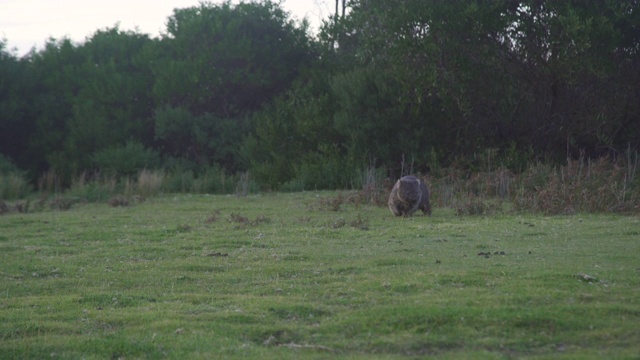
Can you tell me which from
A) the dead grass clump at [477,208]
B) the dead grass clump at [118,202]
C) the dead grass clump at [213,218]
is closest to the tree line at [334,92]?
the dead grass clump at [118,202]

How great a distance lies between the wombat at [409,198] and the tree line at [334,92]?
8169 mm

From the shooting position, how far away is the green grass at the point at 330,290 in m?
7.21

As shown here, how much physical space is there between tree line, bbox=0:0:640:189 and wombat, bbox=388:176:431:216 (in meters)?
8.17

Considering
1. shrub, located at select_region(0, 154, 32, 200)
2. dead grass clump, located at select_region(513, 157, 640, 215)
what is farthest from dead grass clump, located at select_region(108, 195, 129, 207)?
dead grass clump, located at select_region(513, 157, 640, 215)

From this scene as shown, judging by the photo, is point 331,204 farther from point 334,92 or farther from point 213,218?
point 334,92

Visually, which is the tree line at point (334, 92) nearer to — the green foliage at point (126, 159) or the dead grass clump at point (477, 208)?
the green foliage at point (126, 159)

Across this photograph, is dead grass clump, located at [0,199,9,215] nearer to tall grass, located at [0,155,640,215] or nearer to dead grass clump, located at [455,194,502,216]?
tall grass, located at [0,155,640,215]

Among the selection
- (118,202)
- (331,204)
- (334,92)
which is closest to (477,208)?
(331,204)

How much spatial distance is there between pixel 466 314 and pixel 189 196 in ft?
65.6

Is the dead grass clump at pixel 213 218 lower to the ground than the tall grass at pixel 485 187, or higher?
lower

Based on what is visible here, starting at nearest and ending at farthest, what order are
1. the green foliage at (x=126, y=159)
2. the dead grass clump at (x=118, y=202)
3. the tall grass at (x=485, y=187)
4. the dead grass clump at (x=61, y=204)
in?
the tall grass at (x=485, y=187), the dead grass clump at (x=61, y=204), the dead grass clump at (x=118, y=202), the green foliage at (x=126, y=159)

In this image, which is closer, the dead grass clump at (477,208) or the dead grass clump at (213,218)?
the dead grass clump at (477,208)

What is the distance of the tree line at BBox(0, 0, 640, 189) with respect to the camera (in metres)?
26.8

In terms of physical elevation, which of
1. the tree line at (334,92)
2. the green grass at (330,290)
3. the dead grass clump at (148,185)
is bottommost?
the green grass at (330,290)
